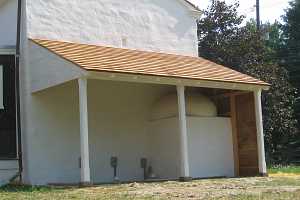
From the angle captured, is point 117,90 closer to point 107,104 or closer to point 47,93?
point 107,104

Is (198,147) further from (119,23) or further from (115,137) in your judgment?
(119,23)

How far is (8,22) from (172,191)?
31.8 ft

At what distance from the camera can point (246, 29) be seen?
115 ft

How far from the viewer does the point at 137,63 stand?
19.1m

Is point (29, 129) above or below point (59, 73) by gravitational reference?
below

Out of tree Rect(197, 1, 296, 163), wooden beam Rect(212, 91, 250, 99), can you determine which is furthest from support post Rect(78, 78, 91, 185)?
tree Rect(197, 1, 296, 163)

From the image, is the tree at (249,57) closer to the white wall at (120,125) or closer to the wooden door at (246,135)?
the wooden door at (246,135)

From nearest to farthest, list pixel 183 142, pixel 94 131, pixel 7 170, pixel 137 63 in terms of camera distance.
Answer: pixel 183 142, pixel 7 170, pixel 137 63, pixel 94 131

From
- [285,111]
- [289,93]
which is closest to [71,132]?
[285,111]

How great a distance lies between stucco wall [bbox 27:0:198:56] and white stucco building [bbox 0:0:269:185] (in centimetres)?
4

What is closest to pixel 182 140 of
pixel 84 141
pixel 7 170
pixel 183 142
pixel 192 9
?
pixel 183 142

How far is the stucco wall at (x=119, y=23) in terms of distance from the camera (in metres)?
20.2

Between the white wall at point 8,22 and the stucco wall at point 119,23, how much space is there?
1.12 metres

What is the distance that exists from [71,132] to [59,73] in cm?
279
